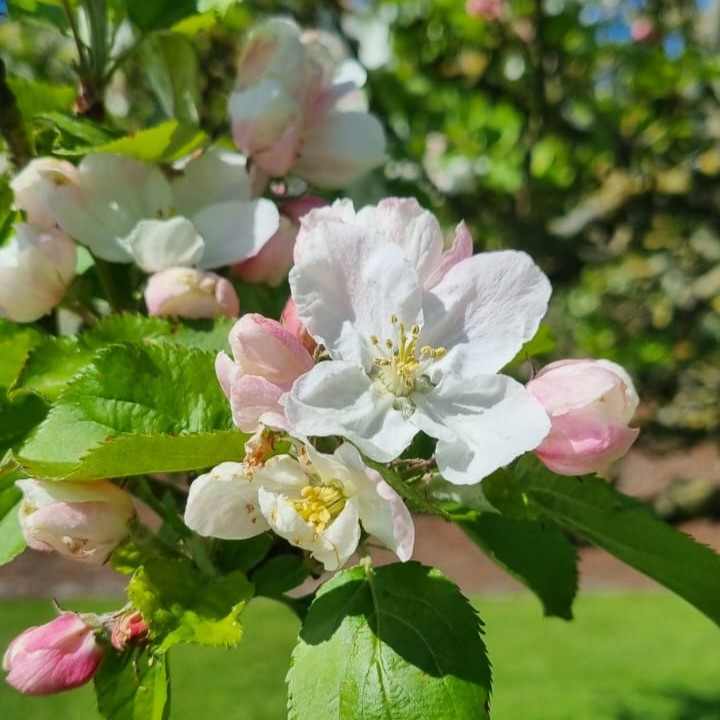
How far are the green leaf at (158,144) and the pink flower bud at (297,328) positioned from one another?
0.83ft

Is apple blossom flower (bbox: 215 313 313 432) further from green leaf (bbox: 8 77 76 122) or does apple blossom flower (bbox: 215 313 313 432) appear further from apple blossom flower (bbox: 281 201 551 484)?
green leaf (bbox: 8 77 76 122)

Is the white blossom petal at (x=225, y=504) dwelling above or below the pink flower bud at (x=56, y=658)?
above

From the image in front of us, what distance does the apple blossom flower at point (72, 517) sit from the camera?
0.75 m

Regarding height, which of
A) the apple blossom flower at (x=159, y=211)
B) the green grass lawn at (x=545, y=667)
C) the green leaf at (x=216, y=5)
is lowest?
the green grass lawn at (x=545, y=667)

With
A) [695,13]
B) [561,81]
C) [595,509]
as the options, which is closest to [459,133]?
[561,81]

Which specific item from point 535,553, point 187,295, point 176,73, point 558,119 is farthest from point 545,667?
point 187,295

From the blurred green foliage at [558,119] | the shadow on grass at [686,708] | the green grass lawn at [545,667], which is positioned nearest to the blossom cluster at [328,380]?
the blurred green foliage at [558,119]

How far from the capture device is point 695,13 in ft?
13.9

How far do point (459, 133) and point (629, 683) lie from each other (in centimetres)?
258

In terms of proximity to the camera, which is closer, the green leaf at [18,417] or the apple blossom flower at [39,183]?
the green leaf at [18,417]

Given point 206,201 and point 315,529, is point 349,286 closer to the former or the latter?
point 315,529

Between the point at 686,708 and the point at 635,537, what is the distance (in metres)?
3.57

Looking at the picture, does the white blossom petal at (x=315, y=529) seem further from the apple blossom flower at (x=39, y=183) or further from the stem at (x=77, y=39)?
the stem at (x=77, y=39)

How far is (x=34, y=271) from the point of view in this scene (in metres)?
0.90
